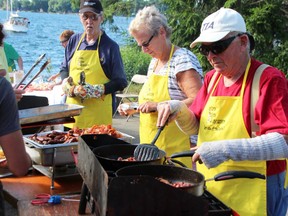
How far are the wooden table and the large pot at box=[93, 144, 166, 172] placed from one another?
0.35 metres

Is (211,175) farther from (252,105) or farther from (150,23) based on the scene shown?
(150,23)

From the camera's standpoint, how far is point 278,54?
8102 millimetres

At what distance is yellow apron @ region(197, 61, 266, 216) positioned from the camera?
2.16 m

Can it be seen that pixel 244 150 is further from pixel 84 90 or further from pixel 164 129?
pixel 84 90

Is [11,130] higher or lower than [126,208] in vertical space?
higher

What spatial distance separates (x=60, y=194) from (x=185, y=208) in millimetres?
1278

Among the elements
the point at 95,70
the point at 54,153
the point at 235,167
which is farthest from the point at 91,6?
the point at 235,167

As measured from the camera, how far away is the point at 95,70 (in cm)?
405

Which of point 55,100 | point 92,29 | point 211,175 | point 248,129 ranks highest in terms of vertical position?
point 92,29

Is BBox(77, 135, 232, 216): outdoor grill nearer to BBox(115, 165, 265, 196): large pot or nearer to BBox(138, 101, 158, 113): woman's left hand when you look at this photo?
BBox(115, 165, 265, 196): large pot

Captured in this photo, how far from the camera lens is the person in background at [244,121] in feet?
6.57

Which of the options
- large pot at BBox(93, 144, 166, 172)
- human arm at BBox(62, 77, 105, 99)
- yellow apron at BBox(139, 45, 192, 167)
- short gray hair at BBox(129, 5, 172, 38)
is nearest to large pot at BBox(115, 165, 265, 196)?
large pot at BBox(93, 144, 166, 172)

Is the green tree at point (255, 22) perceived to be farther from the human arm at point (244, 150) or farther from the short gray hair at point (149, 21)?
the human arm at point (244, 150)

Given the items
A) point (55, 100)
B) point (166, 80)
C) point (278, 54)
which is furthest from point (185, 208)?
point (278, 54)
